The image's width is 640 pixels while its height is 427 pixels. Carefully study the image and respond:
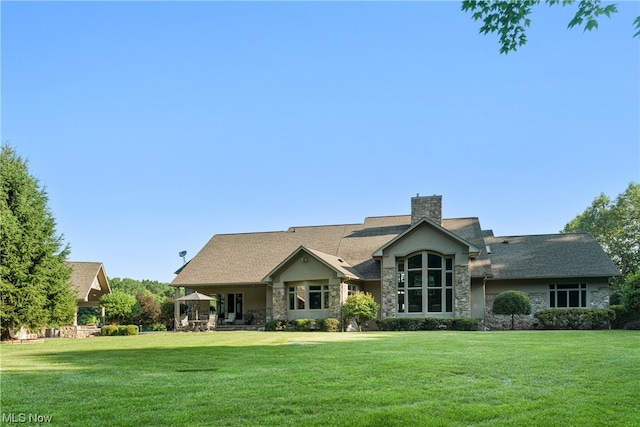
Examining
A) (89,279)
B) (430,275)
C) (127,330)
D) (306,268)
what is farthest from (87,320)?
(430,275)

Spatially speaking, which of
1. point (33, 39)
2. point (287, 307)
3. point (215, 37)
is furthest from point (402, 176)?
point (33, 39)

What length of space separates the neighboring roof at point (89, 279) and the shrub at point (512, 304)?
76.0 ft

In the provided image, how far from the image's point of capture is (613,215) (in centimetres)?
4247

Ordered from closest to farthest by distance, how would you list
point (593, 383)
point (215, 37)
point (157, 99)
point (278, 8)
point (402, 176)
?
1. point (593, 383)
2. point (278, 8)
3. point (215, 37)
4. point (157, 99)
5. point (402, 176)

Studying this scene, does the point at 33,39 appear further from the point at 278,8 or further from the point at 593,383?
the point at 593,383

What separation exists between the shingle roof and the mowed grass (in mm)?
18765

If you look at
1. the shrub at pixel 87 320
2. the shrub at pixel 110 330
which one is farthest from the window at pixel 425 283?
the shrub at pixel 87 320

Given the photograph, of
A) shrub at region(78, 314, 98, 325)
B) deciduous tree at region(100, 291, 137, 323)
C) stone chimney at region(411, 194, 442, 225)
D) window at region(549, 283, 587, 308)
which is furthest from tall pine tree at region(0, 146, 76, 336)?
shrub at region(78, 314, 98, 325)

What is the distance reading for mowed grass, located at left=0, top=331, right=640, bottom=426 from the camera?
21.6ft

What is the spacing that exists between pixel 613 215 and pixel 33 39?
40800 mm

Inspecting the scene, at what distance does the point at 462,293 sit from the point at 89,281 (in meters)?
22.3

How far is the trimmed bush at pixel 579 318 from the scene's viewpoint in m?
25.5

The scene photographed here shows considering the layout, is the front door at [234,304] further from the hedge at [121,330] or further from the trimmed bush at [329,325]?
the trimmed bush at [329,325]

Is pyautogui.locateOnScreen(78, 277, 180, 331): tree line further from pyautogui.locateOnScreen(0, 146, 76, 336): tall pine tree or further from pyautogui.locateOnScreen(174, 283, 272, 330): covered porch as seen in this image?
pyautogui.locateOnScreen(0, 146, 76, 336): tall pine tree
